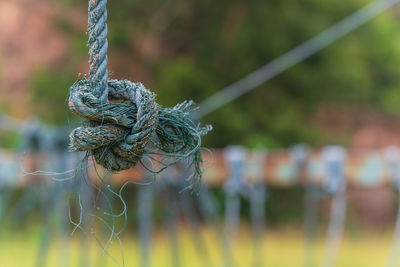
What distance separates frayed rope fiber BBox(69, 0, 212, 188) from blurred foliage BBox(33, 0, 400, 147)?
4.09m

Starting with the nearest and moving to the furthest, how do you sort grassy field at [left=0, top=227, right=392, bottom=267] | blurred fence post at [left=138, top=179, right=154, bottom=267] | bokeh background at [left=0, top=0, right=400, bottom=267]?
blurred fence post at [left=138, top=179, right=154, bottom=267] → grassy field at [left=0, top=227, right=392, bottom=267] → bokeh background at [left=0, top=0, right=400, bottom=267]

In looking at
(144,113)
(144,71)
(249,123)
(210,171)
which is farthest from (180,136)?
(144,71)

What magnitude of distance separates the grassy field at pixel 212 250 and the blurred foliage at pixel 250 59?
790 millimetres

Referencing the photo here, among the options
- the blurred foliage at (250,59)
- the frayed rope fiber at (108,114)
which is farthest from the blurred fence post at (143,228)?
the blurred foliage at (250,59)

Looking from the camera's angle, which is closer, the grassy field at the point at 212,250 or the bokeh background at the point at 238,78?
the grassy field at the point at 212,250

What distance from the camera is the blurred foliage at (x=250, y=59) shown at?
502cm

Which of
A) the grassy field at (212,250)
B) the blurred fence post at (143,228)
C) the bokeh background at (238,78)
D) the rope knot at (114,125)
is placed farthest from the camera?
the bokeh background at (238,78)

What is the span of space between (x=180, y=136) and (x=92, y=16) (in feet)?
0.61

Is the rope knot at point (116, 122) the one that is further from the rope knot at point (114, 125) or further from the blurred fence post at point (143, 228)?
the blurred fence post at point (143, 228)

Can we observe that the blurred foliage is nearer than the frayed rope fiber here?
No

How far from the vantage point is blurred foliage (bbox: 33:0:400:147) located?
5.02 meters

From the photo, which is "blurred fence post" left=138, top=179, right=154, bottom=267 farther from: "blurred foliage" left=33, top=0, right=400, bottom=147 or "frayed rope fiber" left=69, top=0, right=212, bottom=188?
"blurred foliage" left=33, top=0, right=400, bottom=147

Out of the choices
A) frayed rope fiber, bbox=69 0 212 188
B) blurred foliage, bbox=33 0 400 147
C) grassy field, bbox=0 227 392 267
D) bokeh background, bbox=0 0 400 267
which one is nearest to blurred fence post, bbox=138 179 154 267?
grassy field, bbox=0 227 392 267

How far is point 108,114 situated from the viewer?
2.43 ft
